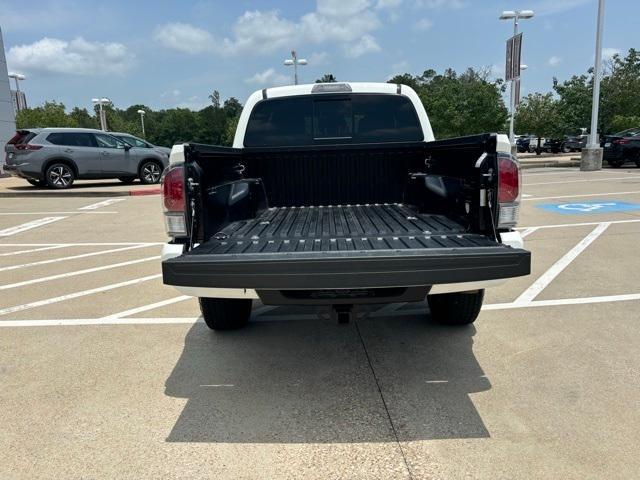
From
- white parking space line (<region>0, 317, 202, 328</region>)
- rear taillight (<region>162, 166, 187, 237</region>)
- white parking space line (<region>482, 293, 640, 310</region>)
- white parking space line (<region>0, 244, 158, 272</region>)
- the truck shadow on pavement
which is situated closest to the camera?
the truck shadow on pavement

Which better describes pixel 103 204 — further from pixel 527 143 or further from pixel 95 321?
pixel 527 143

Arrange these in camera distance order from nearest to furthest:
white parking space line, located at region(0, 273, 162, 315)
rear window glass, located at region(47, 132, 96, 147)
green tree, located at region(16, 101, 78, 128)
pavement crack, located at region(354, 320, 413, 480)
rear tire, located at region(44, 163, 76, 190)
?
pavement crack, located at region(354, 320, 413, 480) → white parking space line, located at region(0, 273, 162, 315) → rear window glass, located at region(47, 132, 96, 147) → rear tire, located at region(44, 163, 76, 190) → green tree, located at region(16, 101, 78, 128)

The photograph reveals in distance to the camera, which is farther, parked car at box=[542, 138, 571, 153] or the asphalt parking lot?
parked car at box=[542, 138, 571, 153]

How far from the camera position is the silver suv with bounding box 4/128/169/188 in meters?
15.6

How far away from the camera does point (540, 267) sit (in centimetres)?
607

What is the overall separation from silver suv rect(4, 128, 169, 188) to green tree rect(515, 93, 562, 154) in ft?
87.6

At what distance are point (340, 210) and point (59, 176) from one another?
1441 centimetres

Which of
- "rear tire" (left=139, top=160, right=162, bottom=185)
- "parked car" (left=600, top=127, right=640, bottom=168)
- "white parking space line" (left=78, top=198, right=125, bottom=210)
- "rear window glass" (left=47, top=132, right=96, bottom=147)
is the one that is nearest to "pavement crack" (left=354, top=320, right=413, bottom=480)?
"white parking space line" (left=78, top=198, right=125, bottom=210)

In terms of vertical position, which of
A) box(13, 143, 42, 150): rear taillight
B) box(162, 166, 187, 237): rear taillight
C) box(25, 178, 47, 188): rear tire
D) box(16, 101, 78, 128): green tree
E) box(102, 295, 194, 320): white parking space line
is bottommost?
box(102, 295, 194, 320): white parking space line

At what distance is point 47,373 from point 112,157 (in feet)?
48.3

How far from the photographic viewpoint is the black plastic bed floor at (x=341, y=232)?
3.06 m

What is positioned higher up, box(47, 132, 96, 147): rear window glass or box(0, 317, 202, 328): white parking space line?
box(47, 132, 96, 147): rear window glass

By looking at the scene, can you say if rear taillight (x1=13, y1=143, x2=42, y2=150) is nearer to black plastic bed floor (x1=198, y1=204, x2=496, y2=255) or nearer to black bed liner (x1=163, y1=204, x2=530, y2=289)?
black plastic bed floor (x1=198, y1=204, x2=496, y2=255)

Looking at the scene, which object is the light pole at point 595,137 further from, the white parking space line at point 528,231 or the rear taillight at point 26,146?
the rear taillight at point 26,146
